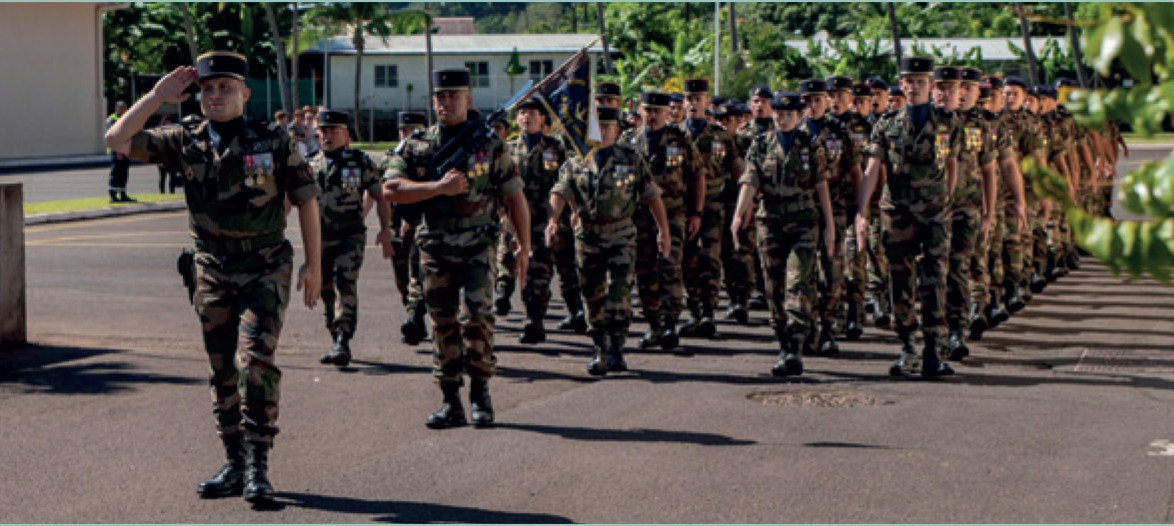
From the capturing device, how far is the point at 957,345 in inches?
439

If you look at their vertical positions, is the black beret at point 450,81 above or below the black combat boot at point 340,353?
above

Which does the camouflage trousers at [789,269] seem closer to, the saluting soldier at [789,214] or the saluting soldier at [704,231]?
the saluting soldier at [789,214]

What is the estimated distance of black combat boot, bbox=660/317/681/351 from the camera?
11.9m

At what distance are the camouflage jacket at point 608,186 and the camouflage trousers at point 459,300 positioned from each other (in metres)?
2.21

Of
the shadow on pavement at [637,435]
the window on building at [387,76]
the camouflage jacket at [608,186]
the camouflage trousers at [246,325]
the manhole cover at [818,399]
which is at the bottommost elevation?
the manhole cover at [818,399]

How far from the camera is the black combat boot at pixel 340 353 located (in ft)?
35.4

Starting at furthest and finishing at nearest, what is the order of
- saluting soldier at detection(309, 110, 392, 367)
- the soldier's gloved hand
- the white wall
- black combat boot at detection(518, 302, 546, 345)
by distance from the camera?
1. the white wall
2. black combat boot at detection(518, 302, 546, 345)
3. saluting soldier at detection(309, 110, 392, 367)
4. the soldier's gloved hand

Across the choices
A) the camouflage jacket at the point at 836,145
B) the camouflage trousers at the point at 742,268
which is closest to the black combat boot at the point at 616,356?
the camouflage jacket at the point at 836,145

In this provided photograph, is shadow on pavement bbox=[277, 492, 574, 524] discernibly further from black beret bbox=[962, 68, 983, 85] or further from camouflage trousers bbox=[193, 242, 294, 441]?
black beret bbox=[962, 68, 983, 85]

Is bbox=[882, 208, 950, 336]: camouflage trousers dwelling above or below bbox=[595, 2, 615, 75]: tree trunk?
below

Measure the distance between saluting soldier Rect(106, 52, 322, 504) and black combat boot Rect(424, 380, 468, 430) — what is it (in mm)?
1672

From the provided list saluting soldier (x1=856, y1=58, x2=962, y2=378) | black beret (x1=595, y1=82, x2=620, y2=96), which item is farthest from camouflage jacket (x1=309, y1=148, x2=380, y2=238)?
saluting soldier (x1=856, y1=58, x2=962, y2=378)

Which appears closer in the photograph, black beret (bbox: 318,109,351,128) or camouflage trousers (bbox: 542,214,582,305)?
black beret (bbox: 318,109,351,128)

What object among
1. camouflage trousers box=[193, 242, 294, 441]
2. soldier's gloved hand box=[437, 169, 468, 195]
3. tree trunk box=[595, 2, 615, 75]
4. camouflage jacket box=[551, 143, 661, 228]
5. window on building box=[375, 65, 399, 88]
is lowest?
camouflage trousers box=[193, 242, 294, 441]
